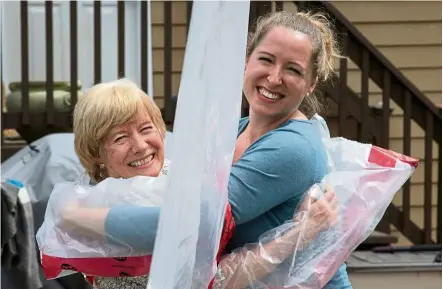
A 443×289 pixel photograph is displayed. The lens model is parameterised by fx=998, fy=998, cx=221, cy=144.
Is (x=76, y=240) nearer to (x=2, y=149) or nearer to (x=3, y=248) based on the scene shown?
(x=3, y=248)

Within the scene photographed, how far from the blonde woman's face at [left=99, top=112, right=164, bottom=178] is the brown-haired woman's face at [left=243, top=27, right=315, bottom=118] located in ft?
0.96

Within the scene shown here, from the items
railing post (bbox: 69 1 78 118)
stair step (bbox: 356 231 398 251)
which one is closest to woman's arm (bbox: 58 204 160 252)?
railing post (bbox: 69 1 78 118)

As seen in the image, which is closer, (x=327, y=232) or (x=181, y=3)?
(x=327, y=232)

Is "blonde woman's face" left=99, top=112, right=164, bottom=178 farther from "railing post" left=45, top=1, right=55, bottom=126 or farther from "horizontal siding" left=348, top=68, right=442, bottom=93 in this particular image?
"horizontal siding" left=348, top=68, right=442, bottom=93

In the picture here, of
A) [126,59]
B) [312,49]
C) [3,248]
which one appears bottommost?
[3,248]

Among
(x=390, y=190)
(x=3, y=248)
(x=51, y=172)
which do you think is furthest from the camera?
(x=51, y=172)

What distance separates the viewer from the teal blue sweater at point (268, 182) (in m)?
2.27

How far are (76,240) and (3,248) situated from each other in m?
3.69

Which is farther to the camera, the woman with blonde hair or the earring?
the earring

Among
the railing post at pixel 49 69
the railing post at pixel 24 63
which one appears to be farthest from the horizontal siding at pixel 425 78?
the railing post at pixel 24 63

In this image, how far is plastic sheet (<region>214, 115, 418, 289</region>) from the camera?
2340mm

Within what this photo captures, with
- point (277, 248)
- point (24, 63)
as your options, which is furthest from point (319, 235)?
point (24, 63)

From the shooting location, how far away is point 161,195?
7.22ft

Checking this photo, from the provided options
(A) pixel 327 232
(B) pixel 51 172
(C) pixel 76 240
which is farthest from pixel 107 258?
(B) pixel 51 172
